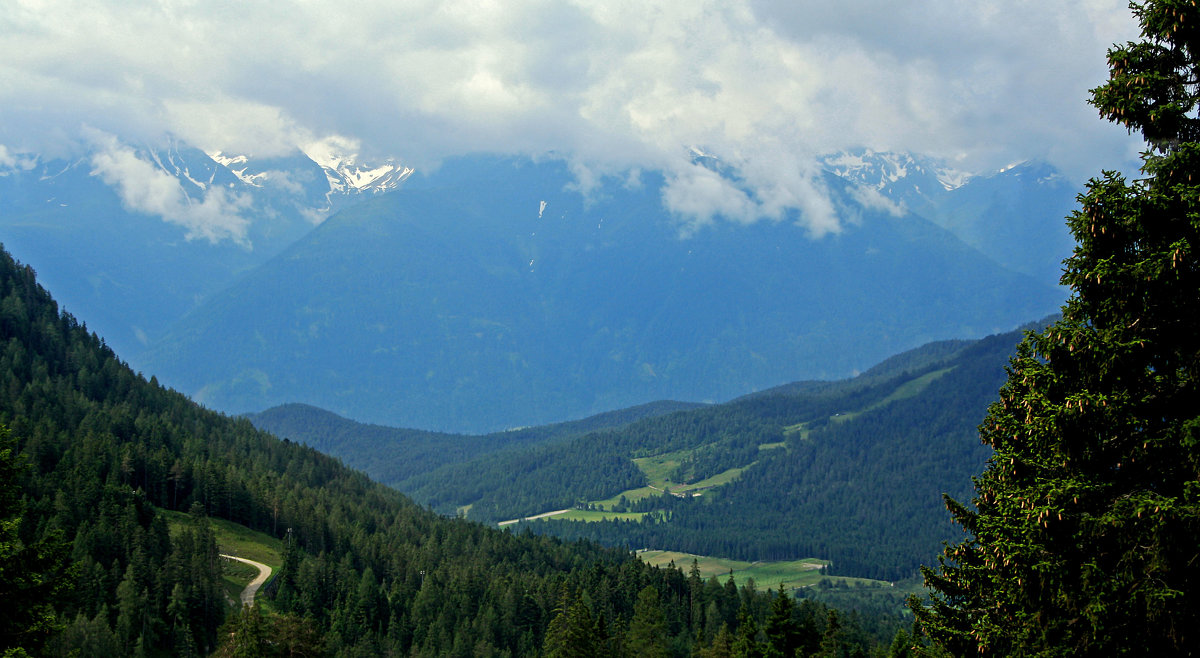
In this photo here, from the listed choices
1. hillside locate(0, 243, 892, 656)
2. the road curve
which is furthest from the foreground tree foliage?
the road curve

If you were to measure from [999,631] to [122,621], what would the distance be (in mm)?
98005

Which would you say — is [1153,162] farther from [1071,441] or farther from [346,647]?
[346,647]

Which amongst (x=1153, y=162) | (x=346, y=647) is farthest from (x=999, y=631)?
(x=346, y=647)

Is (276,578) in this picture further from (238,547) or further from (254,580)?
(238,547)

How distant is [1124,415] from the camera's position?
716 inches

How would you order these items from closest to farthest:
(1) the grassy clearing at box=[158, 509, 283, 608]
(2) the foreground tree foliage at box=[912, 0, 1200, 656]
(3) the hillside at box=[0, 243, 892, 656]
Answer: (2) the foreground tree foliage at box=[912, 0, 1200, 656], (3) the hillside at box=[0, 243, 892, 656], (1) the grassy clearing at box=[158, 509, 283, 608]

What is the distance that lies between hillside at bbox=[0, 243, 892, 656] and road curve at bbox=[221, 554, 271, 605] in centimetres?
298

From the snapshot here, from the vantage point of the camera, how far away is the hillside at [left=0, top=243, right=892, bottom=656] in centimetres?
9538

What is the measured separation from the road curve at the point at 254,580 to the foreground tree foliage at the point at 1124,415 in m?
107

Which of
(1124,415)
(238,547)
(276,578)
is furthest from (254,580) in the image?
(1124,415)

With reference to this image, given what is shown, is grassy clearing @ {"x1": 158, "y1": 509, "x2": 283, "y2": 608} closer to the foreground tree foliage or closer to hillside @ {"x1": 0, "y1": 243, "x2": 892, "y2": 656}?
hillside @ {"x1": 0, "y1": 243, "x2": 892, "y2": 656}

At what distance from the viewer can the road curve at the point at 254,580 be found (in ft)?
386

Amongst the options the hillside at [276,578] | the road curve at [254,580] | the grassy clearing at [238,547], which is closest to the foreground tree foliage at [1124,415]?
the hillside at [276,578]

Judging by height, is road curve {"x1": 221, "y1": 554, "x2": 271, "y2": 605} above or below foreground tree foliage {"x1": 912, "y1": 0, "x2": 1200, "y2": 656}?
below
